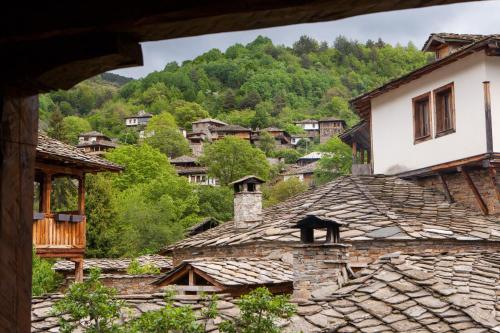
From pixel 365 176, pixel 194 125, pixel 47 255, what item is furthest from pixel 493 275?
pixel 194 125

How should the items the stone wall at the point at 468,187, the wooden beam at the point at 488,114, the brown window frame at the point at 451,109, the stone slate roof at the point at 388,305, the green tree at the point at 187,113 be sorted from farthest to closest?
the green tree at the point at 187,113, the brown window frame at the point at 451,109, the stone wall at the point at 468,187, the wooden beam at the point at 488,114, the stone slate roof at the point at 388,305

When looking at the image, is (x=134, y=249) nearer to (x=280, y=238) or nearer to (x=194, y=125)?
(x=280, y=238)

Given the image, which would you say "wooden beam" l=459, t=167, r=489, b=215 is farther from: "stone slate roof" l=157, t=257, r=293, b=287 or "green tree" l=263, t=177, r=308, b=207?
"green tree" l=263, t=177, r=308, b=207

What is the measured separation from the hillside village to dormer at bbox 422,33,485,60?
4 cm

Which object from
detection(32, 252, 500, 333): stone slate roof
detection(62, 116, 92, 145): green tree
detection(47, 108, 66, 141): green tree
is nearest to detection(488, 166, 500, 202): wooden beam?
detection(32, 252, 500, 333): stone slate roof

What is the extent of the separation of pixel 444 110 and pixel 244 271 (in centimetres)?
638

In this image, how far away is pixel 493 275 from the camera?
1153cm

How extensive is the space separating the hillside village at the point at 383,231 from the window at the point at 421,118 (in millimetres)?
34

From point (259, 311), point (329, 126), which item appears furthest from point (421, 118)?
point (329, 126)

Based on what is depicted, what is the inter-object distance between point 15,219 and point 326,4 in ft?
4.06

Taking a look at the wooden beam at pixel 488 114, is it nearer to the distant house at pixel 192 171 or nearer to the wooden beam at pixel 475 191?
the wooden beam at pixel 475 191

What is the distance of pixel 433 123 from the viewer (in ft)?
52.8

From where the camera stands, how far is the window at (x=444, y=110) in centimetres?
1545

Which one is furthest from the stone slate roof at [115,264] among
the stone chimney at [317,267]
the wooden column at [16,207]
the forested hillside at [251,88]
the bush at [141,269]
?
the forested hillside at [251,88]
